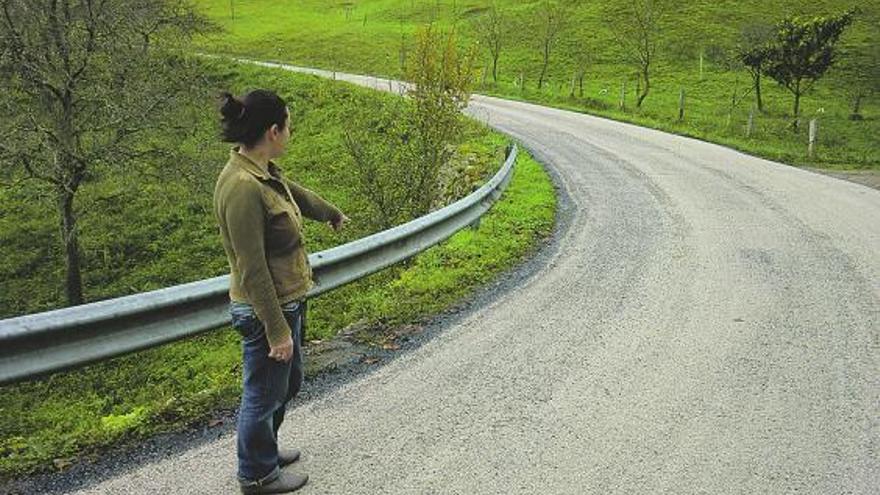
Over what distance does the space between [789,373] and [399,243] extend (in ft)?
11.3

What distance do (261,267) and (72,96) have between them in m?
16.0

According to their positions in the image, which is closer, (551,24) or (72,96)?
(72,96)

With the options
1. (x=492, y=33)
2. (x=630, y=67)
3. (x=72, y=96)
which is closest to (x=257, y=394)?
(x=72, y=96)

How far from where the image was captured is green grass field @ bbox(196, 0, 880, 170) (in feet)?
77.2

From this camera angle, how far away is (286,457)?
11.3 ft

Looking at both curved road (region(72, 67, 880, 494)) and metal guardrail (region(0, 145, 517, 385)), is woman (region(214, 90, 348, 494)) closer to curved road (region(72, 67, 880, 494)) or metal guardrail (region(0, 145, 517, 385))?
curved road (region(72, 67, 880, 494))

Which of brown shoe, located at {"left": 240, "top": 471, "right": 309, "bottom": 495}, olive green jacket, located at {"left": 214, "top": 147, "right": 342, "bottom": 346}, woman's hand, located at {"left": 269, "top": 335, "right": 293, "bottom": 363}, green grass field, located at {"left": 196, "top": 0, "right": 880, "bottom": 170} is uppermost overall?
green grass field, located at {"left": 196, "top": 0, "right": 880, "bottom": 170}

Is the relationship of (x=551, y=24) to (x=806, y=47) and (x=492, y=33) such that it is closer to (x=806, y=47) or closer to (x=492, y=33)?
(x=492, y=33)

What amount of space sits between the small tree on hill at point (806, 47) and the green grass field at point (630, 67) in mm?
1987

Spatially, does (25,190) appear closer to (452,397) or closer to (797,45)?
(452,397)

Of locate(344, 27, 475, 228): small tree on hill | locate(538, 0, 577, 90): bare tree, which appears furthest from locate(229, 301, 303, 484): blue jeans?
locate(538, 0, 577, 90): bare tree

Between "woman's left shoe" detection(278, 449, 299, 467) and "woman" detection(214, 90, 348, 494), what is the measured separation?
13cm

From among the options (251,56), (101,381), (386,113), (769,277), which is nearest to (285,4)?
(251,56)

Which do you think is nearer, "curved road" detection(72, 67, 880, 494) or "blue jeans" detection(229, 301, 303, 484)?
"blue jeans" detection(229, 301, 303, 484)
